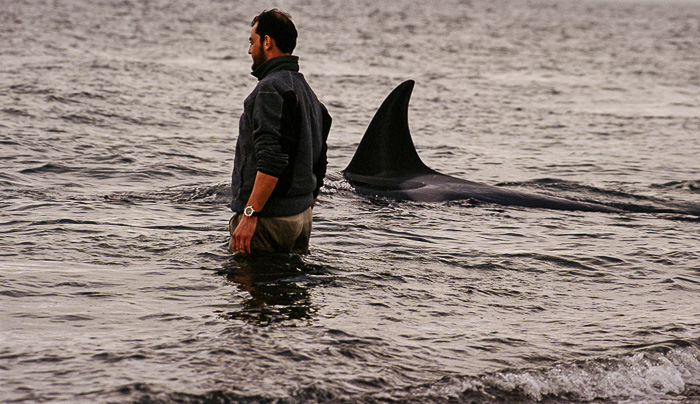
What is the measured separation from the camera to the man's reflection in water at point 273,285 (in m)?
5.77

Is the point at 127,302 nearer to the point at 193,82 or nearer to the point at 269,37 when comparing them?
the point at 269,37

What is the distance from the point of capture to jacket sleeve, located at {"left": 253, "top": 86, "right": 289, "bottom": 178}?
5691mm

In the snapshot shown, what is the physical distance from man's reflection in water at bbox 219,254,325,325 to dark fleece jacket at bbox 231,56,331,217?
0.54 m

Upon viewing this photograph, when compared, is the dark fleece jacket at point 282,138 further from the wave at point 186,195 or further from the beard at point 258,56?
the wave at point 186,195

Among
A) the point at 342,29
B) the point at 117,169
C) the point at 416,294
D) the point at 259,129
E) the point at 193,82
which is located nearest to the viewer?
the point at 259,129

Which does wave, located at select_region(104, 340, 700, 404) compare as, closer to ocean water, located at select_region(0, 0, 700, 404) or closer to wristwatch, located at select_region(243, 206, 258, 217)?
ocean water, located at select_region(0, 0, 700, 404)

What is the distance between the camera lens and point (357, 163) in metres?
11.7

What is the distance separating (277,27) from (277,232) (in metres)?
1.41

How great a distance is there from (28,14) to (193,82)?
22.6 meters

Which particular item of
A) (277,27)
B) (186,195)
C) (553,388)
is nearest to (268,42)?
(277,27)

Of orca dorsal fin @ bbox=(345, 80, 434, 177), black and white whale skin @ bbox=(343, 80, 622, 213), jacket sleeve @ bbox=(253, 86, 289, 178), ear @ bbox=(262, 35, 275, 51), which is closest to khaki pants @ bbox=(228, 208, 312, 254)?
jacket sleeve @ bbox=(253, 86, 289, 178)

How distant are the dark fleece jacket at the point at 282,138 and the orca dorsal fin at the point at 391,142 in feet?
17.3

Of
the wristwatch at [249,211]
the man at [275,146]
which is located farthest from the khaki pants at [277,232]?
the wristwatch at [249,211]

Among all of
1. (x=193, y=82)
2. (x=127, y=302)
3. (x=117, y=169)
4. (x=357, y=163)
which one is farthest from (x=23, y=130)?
(x=127, y=302)
